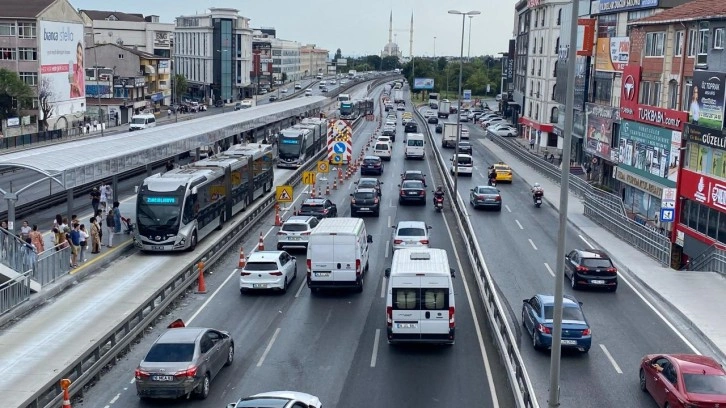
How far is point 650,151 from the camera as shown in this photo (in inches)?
1757

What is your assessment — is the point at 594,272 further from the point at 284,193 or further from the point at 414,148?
the point at 414,148

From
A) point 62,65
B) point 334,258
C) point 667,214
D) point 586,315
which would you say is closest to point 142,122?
point 62,65

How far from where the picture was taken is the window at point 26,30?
3415 inches

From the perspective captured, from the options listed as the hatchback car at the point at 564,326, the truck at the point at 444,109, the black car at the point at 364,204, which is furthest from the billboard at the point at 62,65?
the hatchback car at the point at 564,326

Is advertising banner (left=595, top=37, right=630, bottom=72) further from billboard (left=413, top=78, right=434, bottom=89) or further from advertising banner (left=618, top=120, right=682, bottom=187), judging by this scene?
billboard (left=413, top=78, right=434, bottom=89)

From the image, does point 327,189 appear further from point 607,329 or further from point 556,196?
point 607,329

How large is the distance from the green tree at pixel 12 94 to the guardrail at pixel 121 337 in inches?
2102

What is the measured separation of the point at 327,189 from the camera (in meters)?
52.8

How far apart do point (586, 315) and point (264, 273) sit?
995 centimetres

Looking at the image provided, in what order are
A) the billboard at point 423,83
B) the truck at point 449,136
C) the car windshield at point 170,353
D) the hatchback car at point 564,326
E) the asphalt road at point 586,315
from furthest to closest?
1. the billboard at point 423,83
2. the truck at point 449,136
3. the hatchback car at point 564,326
4. the asphalt road at point 586,315
5. the car windshield at point 170,353

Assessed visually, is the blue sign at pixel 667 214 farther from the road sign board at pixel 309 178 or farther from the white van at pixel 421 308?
the road sign board at pixel 309 178

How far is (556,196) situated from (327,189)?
1401cm

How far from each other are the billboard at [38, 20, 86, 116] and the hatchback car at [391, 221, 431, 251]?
65.2 meters

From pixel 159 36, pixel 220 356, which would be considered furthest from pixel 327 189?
pixel 159 36
